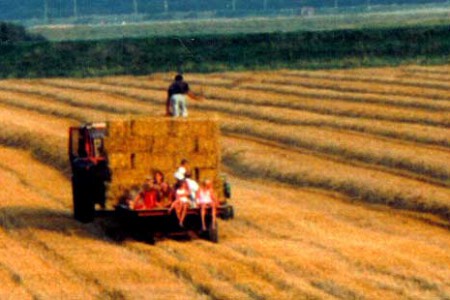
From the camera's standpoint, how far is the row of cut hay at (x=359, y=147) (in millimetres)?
36344

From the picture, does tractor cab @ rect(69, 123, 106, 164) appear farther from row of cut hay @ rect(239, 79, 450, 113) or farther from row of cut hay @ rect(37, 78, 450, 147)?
row of cut hay @ rect(239, 79, 450, 113)

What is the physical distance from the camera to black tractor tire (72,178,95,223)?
A: 1166 inches

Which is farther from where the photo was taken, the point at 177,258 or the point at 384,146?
the point at 384,146

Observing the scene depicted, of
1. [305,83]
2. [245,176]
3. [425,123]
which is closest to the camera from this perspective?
[245,176]

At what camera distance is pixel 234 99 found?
56031mm

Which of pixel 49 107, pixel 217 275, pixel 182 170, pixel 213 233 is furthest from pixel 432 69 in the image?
pixel 217 275

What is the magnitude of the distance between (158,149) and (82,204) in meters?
1.88

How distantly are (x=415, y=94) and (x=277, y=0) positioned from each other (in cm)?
12692

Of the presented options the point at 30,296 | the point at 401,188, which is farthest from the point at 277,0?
the point at 30,296

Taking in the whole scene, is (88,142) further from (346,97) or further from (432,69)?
(432,69)

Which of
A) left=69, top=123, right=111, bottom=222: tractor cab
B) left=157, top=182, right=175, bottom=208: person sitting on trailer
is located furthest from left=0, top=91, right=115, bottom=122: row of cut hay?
left=157, top=182, right=175, bottom=208: person sitting on trailer

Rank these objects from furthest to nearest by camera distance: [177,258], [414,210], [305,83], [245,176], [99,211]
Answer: [305,83] < [245,176] < [414,210] < [99,211] < [177,258]

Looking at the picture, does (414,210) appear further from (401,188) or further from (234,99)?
(234,99)

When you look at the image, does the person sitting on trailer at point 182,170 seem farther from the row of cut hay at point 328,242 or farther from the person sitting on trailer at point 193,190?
the row of cut hay at point 328,242
